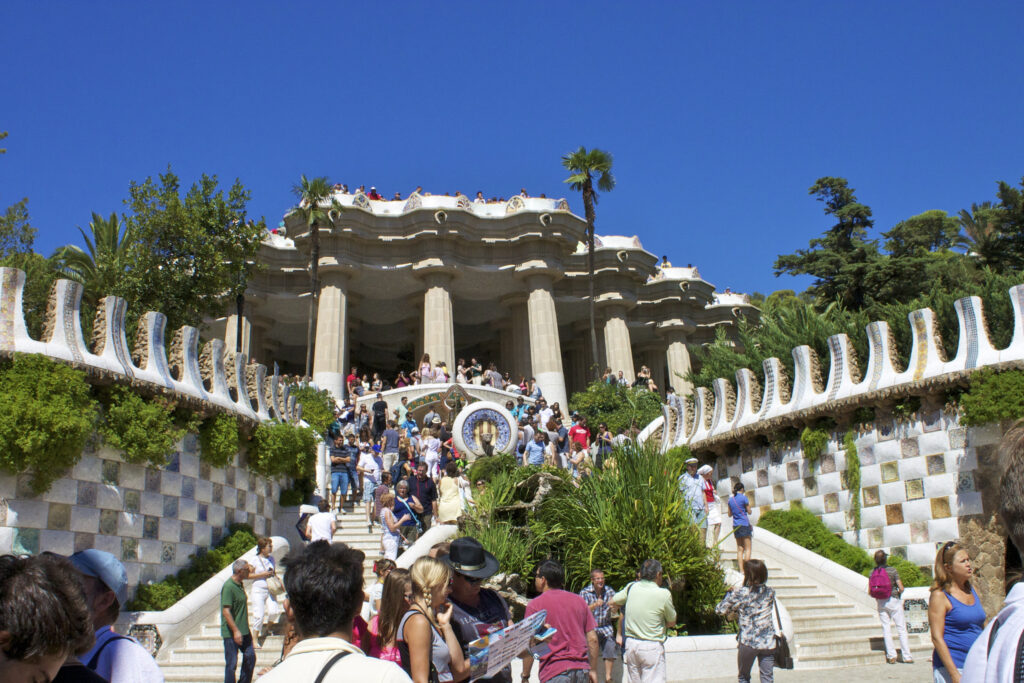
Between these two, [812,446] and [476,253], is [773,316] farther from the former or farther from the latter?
[476,253]

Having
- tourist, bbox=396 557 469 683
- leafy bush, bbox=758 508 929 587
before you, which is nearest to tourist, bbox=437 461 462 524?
leafy bush, bbox=758 508 929 587

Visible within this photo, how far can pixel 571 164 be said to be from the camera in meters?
37.2

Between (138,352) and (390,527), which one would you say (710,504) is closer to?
(390,527)

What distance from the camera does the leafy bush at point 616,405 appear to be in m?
29.4

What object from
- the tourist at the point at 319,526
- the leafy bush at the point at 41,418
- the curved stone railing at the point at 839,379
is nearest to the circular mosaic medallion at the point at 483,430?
the curved stone railing at the point at 839,379

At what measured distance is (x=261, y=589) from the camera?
37.0 feet

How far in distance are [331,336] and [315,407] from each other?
11.5 m

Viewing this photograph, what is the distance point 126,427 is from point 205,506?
2.35 meters

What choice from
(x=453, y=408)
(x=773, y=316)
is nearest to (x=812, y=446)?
(x=773, y=316)

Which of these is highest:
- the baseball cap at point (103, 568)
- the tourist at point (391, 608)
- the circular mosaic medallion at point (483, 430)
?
the circular mosaic medallion at point (483, 430)

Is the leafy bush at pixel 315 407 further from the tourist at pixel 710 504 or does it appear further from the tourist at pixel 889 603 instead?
the tourist at pixel 889 603

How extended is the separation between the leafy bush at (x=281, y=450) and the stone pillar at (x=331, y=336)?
1692cm

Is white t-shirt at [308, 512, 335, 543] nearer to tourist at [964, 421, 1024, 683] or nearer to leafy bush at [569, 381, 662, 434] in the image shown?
tourist at [964, 421, 1024, 683]

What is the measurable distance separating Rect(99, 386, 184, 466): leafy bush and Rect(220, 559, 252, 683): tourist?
14.8 ft
